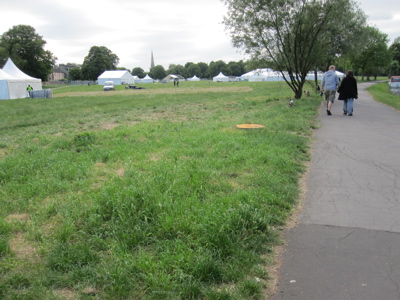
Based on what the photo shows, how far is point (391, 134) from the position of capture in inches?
360

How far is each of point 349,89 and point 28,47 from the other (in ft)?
265

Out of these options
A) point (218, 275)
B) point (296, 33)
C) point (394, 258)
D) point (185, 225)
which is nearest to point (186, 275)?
point (218, 275)

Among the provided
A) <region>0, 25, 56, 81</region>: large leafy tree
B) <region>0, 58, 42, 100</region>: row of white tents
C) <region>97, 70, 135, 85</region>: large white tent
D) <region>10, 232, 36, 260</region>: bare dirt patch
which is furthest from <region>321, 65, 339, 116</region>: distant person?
<region>0, 25, 56, 81</region>: large leafy tree

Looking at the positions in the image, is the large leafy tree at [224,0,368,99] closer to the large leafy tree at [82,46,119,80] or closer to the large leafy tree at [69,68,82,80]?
the large leafy tree at [82,46,119,80]

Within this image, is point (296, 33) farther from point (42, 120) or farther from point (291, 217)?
point (291, 217)

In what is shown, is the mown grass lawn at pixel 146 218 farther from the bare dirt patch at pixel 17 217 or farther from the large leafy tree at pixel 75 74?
the large leafy tree at pixel 75 74

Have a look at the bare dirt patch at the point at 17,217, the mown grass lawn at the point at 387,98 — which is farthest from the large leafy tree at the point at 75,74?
→ the bare dirt patch at the point at 17,217

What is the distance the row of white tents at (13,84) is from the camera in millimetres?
34312

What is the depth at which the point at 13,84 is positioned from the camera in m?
34.9

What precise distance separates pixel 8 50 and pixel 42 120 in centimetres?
7239

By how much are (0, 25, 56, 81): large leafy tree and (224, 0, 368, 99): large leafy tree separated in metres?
69.5

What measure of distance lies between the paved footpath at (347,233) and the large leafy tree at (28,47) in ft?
266

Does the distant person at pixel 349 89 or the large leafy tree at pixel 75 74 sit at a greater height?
the large leafy tree at pixel 75 74

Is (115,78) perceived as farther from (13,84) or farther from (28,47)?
(13,84)
